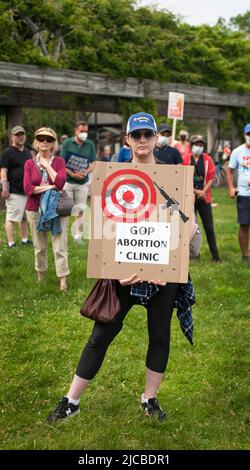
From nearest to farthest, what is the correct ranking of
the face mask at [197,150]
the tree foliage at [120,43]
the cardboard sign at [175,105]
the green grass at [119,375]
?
the green grass at [119,375], the face mask at [197,150], the cardboard sign at [175,105], the tree foliage at [120,43]

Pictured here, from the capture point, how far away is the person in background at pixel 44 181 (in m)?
7.16

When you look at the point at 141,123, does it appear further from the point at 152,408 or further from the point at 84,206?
the point at 152,408

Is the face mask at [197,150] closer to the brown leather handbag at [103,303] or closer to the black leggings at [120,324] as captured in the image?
the black leggings at [120,324]

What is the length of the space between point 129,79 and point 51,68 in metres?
2.80

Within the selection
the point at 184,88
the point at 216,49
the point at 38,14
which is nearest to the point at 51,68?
the point at 38,14

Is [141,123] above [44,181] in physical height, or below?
above

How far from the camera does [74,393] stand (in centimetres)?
400

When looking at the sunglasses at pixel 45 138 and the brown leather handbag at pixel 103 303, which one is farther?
the sunglasses at pixel 45 138

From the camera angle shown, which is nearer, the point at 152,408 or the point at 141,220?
the point at 141,220

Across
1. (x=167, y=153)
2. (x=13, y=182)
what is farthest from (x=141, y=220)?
(x=13, y=182)

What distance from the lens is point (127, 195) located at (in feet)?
12.2

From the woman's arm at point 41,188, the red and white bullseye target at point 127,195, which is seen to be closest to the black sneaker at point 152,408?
the red and white bullseye target at point 127,195

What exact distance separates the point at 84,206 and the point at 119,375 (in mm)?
1398

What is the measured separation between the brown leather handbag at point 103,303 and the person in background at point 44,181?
3.46m
